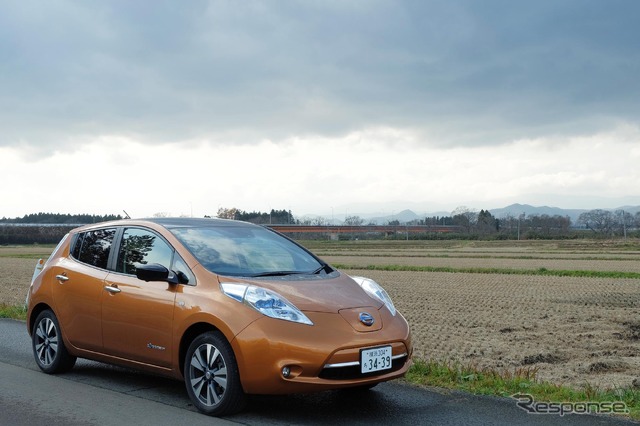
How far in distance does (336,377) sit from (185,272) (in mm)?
1639

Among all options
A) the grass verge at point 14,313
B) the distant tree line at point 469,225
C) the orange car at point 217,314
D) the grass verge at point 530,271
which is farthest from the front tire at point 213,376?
the distant tree line at point 469,225

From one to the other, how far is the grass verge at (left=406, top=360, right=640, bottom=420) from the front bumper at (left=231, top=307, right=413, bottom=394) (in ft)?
4.75

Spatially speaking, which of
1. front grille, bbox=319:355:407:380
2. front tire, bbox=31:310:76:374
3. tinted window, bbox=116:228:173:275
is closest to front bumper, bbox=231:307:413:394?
front grille, bbox=319:355:407:380

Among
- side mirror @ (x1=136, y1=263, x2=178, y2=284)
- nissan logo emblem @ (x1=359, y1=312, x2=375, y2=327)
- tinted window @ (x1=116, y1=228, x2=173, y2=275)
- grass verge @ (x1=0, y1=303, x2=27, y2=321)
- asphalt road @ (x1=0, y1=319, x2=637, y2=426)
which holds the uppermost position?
tinted window @ (x1=116, y1=228, x2=173, y2=275)

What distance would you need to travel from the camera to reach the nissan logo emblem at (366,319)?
5.39m

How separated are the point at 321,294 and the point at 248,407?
3.70ft

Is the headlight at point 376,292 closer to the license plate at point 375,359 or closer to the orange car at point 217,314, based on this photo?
the orange car at point 217,314

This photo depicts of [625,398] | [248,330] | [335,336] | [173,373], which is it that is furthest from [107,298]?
[625,398]

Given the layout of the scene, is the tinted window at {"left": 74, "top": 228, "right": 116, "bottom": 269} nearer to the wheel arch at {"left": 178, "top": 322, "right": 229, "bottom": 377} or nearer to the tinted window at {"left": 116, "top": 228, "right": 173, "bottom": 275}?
the tinted window at {"left": 116, "top": 228, "right": 173, "bottom": 275}

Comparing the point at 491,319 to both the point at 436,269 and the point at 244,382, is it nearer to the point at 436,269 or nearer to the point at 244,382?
the point at 244,382

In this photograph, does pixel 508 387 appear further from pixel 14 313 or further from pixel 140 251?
pixel 14 313

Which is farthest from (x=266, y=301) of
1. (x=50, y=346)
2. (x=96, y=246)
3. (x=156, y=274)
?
(x=50, y=346)

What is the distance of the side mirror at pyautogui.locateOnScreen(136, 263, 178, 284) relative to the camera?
5.82 m

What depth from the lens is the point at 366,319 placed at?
213 inches
